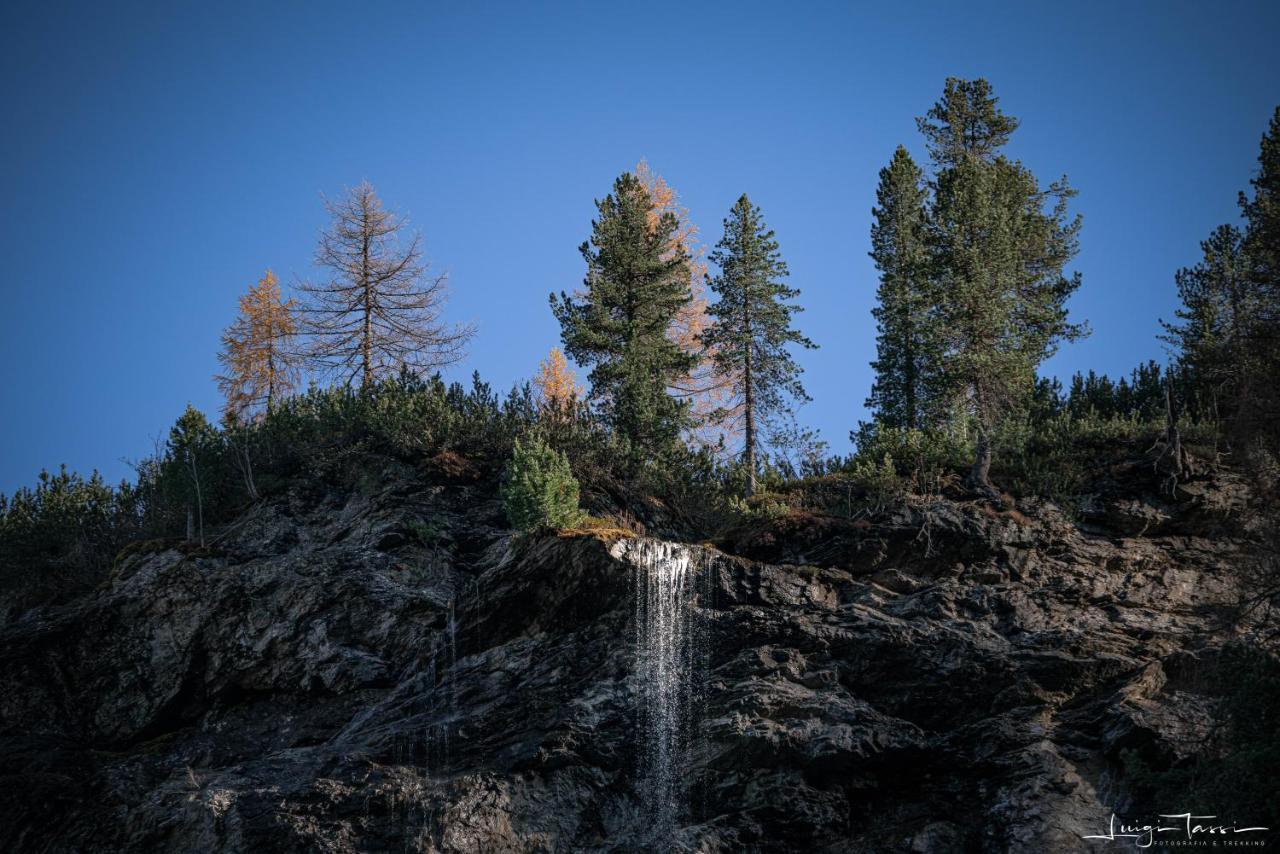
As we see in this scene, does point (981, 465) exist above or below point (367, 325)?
below

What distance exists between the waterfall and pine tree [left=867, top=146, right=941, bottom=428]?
1113cm

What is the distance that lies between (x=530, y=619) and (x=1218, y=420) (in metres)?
19.9

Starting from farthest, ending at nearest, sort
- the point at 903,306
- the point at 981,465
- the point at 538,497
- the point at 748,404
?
1. the point at 903,306
2. the point at 748,404
3. the point at 981,465
4. the point at 538,497

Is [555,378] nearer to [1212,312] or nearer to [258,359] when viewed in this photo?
[258,359]

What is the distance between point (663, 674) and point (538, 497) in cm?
515

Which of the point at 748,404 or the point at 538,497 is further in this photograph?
the point at 748,404

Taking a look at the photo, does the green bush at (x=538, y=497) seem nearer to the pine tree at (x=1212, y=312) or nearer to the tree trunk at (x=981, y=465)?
the tree trunk at (x=981, y=465)

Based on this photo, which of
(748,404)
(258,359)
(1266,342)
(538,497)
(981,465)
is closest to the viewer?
(1266,342)

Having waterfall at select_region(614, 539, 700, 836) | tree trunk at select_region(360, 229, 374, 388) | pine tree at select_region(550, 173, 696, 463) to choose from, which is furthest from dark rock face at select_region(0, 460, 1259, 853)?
tree trunk at select_region(360, 229, 374, 388)

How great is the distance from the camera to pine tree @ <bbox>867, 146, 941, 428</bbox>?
32.3 metres

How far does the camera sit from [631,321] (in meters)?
34.8

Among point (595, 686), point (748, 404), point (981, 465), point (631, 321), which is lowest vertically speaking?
point (595, 686)

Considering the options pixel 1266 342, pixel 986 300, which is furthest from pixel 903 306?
pixel 1266 342

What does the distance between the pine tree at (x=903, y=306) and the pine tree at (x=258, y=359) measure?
Result: 23197mm
